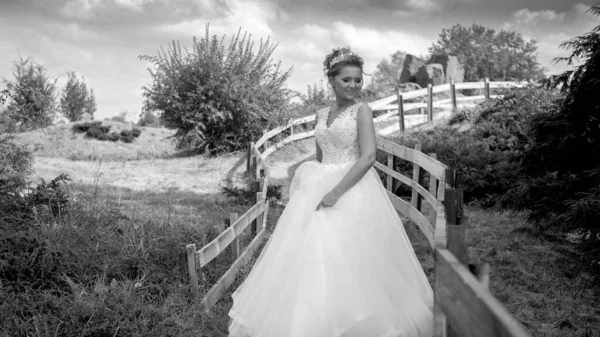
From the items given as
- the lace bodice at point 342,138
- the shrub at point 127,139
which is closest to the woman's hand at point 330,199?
the lace bodice at point 342,138


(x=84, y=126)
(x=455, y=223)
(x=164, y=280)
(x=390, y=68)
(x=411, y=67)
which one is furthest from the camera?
(x=390, y=68)

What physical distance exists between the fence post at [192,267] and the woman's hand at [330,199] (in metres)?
1.11

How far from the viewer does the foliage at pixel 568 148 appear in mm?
5348

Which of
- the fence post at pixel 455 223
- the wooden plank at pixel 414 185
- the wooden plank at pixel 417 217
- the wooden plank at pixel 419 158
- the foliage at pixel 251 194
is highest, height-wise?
the fence post at pixel 455 223

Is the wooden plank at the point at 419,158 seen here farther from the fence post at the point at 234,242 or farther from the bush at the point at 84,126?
the bush at the point at 84,126

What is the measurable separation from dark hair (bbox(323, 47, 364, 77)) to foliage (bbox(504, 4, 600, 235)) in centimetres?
280

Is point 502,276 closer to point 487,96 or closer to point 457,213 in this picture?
A: point 457,213

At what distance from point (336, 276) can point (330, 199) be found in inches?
24.3

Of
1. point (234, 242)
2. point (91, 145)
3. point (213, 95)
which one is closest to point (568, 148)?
point (234, 242)

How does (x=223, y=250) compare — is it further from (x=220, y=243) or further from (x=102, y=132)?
(x=102, y=132)

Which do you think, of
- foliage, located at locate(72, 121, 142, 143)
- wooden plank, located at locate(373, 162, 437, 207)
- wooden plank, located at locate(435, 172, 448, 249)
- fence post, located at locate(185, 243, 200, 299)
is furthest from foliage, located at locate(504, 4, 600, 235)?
foliage, located at locate(72, 121, 142, 143)

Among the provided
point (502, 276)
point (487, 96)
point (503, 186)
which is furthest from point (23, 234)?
point (487, 96)

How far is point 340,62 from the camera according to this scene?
3873 mm

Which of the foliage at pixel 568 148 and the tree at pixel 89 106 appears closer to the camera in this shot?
the foliage at pixel 568 148
